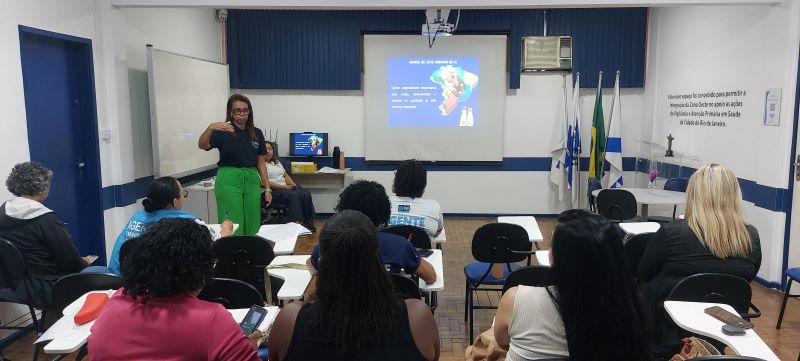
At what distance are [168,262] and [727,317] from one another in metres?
1.98

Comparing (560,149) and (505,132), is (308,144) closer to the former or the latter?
(505,132)

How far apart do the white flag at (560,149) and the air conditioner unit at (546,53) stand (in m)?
0.28

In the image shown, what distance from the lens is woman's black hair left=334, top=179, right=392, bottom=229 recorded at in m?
2.47

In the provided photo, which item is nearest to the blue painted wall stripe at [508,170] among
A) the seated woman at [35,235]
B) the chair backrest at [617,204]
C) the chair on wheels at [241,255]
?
the chair backrest at [617,204]

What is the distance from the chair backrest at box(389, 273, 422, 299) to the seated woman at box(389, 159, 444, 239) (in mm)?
1041

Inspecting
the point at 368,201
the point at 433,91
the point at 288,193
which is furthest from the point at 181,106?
the point at 368,201

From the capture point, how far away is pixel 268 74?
7.45 m

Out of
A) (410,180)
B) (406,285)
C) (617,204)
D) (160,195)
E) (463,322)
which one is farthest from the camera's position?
(617,204)

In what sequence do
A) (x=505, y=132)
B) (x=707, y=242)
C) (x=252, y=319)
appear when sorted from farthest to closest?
(x=505, y=132) → (x=707, y=242) → (x=252, y=319)

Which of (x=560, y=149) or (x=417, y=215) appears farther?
(x=560, y=149)

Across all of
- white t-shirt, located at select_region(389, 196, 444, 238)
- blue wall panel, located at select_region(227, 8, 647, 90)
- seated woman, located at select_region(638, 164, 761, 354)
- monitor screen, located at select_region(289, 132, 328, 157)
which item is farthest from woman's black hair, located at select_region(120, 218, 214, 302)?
blue wall panel, located at select_region(227, 8, 647, 90)

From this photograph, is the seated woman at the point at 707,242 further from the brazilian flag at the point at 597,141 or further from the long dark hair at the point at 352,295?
the brazilian flag at the point at 597,141

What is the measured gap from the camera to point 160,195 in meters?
2.81

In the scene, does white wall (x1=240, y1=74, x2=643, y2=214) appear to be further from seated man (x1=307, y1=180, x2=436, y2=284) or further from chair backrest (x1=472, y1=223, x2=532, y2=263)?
seated man (x1=307, y1=180, x2=436, y2=284)
